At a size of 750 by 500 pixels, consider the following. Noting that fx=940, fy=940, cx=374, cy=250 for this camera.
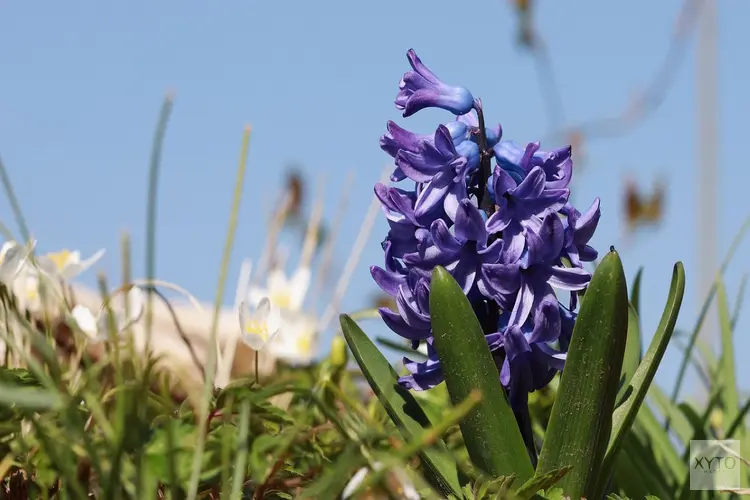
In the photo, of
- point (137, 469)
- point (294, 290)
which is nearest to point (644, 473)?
point (294, 290)

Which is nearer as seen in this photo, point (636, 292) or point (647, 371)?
point (647, 371)

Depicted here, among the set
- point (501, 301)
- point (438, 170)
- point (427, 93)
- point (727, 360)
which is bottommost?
point (727, 360)

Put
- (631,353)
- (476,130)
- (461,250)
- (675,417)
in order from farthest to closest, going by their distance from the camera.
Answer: (675,417) < (631,353) < (476,130) < (461,250)

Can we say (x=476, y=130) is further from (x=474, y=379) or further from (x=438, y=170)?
(x=474, y=379)

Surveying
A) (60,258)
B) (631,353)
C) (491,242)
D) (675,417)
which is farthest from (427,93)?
(675,417)

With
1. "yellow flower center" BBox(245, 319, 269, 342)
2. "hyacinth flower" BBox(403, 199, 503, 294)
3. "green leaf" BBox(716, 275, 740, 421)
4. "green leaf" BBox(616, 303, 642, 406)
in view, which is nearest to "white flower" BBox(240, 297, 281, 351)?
"yellow flower center" BBox(245, 319, 269, 342)

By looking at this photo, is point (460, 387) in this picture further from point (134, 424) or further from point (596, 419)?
point (134, 424)

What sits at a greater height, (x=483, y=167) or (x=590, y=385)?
(x=483, y=167)
